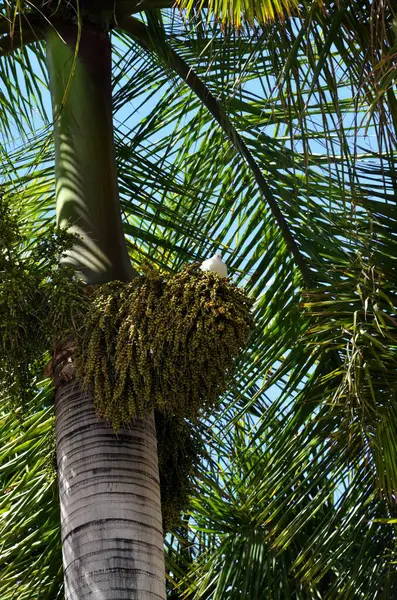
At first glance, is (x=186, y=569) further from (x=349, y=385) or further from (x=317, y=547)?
(x=349, y=385)

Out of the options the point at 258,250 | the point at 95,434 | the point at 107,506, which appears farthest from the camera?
the point at 258,250

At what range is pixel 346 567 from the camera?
6398 mm

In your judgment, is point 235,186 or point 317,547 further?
point 235,186

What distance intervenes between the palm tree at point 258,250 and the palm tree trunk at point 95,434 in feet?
0.04

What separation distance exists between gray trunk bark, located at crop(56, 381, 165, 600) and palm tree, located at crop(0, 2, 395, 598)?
0.05 meters

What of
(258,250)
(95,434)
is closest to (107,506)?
(95,434)

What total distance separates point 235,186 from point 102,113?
1607 mm

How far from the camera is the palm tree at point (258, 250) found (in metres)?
5.55

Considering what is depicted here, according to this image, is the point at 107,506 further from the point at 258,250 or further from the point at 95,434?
the point at 258,250

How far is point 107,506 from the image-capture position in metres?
4.67

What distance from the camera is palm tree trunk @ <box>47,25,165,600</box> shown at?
14.9ft

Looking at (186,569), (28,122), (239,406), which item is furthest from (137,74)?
(186,569)

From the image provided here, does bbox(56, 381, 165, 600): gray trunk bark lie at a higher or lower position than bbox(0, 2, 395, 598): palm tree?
lower

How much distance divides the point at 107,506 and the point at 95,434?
1.14 feet
